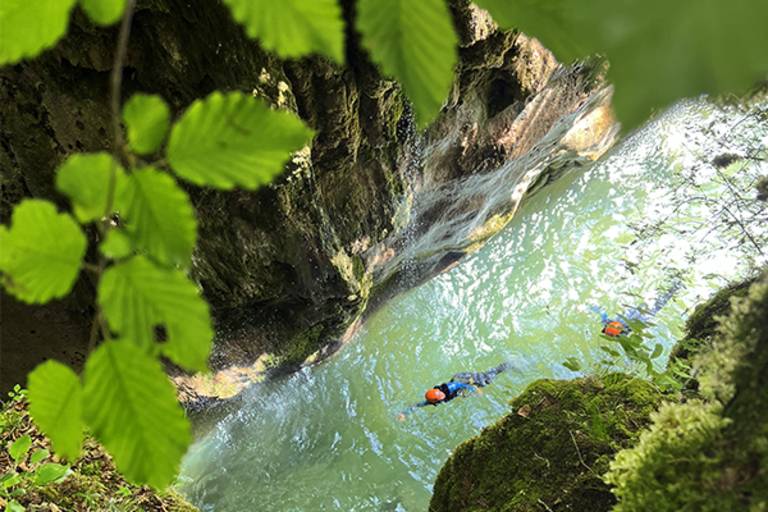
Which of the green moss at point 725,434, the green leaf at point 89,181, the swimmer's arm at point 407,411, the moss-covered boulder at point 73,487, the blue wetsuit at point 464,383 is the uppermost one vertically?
the green leaf at point 89,181

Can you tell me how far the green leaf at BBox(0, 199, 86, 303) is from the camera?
0.45 metres

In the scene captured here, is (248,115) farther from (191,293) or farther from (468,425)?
(468,425)

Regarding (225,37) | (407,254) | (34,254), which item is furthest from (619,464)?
(407,254)

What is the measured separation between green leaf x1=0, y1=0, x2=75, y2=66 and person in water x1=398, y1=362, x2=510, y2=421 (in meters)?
6.10

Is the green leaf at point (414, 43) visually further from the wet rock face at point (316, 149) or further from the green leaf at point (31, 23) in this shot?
the wet rock face at point (316, 149)

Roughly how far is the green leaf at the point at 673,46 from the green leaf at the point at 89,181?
43cm

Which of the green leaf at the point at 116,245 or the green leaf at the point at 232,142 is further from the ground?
the green leaf at the point at 232,142

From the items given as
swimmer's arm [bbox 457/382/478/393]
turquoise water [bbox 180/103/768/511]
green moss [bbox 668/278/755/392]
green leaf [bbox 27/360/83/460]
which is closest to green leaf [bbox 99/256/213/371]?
green leaf [bbox 27/360/83/460]

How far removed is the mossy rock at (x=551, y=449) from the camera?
6.33 ft

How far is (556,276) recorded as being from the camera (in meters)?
8.29

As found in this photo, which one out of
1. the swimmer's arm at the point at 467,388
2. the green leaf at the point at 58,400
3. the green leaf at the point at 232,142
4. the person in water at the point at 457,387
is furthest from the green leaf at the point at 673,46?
the swimmer's arm at the point at 467,388

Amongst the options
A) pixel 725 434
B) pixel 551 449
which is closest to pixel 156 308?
pixel 725 434

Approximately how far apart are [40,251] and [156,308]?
138mm

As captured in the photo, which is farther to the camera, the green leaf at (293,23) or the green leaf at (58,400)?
the green leaf at (58,400)
